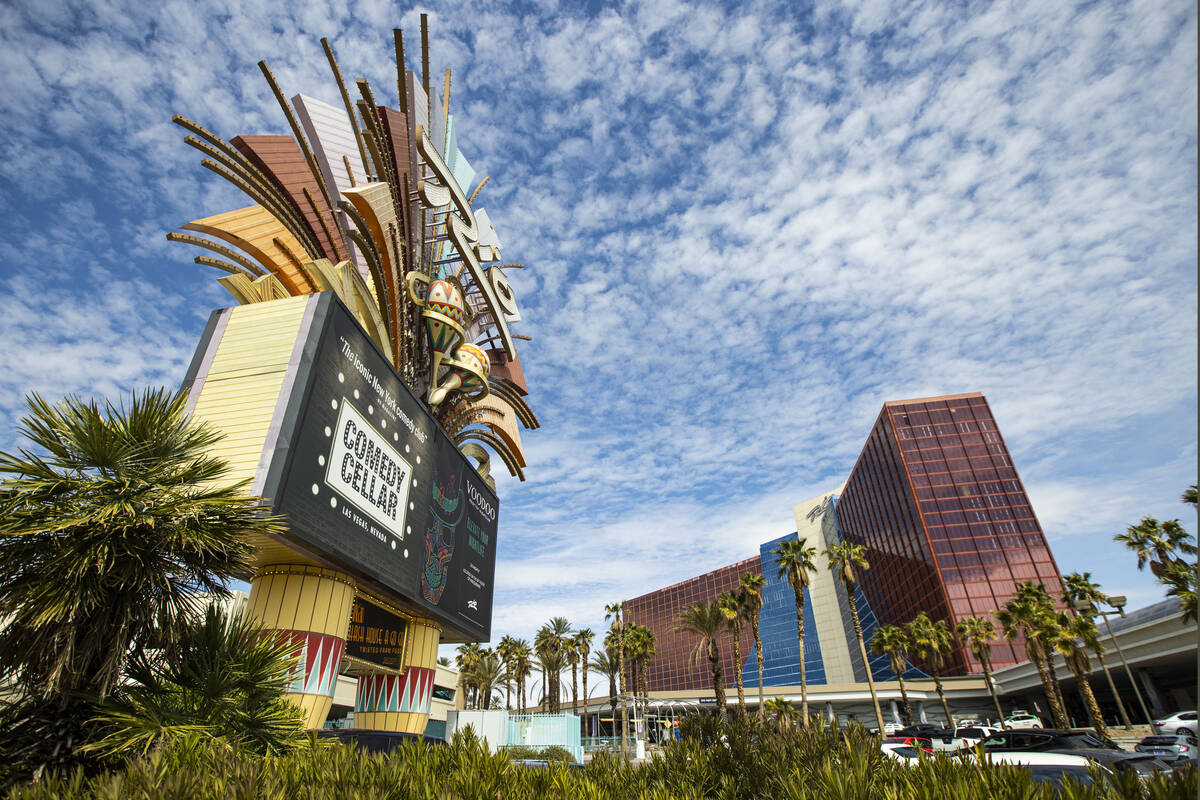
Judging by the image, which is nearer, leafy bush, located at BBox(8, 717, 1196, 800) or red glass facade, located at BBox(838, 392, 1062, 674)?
leafy bush, located at BBox(8, 717, 1196, 800)

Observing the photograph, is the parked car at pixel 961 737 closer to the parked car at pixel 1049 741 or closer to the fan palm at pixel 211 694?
the parked car at pixel 1049 741

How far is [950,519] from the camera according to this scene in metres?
78.2

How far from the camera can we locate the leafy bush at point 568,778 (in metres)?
4.66

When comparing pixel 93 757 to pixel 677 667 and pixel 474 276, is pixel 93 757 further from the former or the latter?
pixel 677 667

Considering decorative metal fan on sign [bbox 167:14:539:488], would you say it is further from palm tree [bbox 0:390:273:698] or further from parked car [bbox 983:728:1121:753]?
parked car [bbox 983:728:1121:753]

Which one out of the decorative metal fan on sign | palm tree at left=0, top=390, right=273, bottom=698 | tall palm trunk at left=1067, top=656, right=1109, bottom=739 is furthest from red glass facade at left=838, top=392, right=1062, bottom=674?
palm tree at left=0, top=390, right=273, bottom=698

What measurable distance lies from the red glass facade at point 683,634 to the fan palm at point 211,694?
11858 cm

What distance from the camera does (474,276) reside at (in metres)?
21.9

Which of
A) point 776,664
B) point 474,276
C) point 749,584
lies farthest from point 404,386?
point 776,664

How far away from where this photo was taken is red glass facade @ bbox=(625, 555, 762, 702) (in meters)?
126

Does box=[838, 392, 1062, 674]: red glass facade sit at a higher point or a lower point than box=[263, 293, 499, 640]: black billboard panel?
higher

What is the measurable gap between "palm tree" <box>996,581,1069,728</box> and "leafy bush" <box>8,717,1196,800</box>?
115ft

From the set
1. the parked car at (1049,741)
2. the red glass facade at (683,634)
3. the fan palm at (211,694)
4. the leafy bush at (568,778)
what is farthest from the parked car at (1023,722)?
the red glass facade at (683,634)

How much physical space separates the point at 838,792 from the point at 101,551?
875 centimetres
